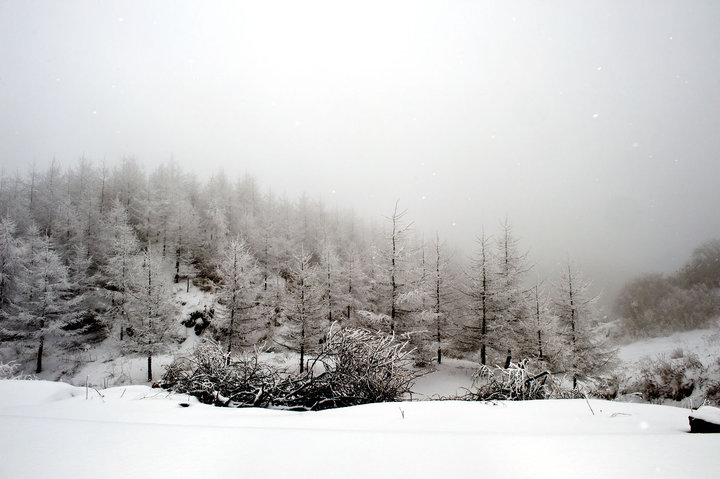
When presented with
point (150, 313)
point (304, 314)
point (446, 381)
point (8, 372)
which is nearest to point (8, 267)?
point (150, 313)

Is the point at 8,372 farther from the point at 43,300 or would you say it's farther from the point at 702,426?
the point at 702,426

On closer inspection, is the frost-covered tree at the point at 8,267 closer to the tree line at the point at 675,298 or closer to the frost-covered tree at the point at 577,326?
the frost-covered tree at the point at 577,326

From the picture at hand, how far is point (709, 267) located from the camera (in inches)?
1371

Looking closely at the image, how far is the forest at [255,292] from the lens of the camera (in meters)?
16.8

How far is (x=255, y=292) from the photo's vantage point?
2097 cm

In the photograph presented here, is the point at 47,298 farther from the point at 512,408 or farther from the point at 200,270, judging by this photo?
the point at 512,408

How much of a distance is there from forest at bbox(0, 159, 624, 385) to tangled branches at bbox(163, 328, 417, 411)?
171 inches

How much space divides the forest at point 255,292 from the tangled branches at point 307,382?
435 centimetres

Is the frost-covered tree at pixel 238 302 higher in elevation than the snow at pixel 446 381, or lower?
higher

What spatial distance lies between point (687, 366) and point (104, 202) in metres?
50.2

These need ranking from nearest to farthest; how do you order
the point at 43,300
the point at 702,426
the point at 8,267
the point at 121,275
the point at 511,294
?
the point at 702,426, the point at 511,294, the point at 43,300, the point at 8,267, the point at 121,275

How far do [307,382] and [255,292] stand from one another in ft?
60.9

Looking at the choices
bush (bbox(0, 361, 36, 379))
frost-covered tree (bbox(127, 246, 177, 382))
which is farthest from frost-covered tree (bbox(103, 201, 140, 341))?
bush (bbox(0, 361, 36, 379))

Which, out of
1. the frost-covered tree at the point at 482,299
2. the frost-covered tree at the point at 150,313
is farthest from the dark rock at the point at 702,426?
the frost-covered tree at the point at 150,313
